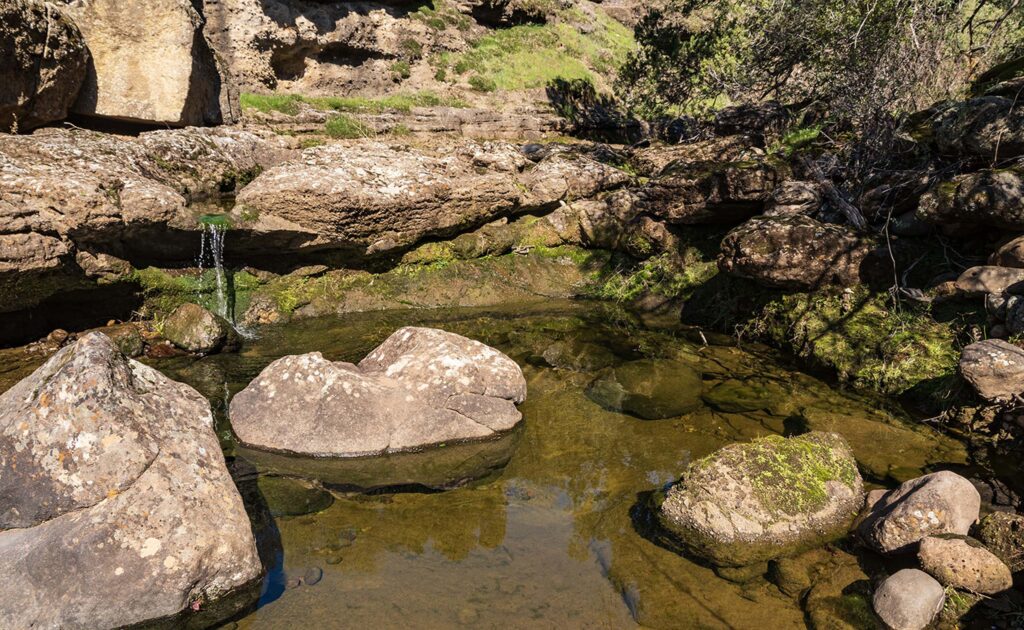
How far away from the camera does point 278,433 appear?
6914mm

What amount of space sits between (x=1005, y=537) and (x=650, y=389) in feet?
14.2

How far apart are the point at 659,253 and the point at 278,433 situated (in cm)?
923

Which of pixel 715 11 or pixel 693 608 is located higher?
pixel 715 11

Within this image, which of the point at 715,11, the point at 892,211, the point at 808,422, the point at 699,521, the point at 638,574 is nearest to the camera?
the point at 638,574

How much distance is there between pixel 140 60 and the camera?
13688 mm

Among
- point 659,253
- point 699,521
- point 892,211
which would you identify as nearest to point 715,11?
point 659,253

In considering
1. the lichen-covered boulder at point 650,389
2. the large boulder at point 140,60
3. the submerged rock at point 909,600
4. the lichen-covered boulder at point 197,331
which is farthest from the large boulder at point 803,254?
the large boulder at point 140,60

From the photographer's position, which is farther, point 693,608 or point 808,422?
point 808,422

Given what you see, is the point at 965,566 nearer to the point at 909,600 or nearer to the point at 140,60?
the point at 909,600

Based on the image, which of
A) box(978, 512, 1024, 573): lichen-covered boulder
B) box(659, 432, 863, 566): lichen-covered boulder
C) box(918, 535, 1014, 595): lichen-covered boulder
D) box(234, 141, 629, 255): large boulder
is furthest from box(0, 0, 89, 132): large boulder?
box(978, 512, 1024, 573): lichen-covered boulder

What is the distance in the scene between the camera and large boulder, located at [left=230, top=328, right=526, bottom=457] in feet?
22.7

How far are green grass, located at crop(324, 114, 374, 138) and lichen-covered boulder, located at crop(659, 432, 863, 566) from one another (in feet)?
50.2

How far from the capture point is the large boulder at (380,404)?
6.91 meters

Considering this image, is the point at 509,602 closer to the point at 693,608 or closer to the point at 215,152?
the point at 693,608
